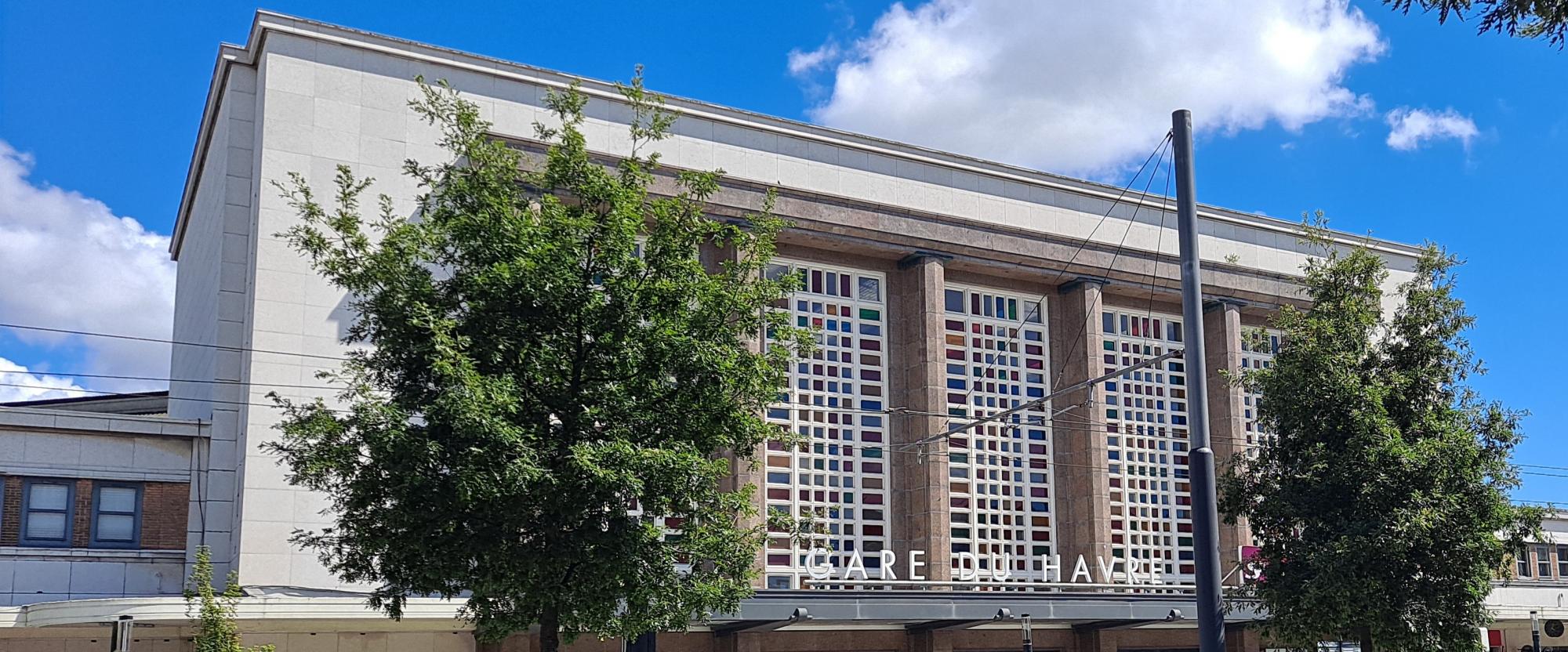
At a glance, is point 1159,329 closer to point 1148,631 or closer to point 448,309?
point 1148,631

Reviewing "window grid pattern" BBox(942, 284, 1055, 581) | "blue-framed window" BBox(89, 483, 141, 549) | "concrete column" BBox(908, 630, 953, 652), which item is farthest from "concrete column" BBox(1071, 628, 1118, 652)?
"blue-framed window" BBox(89, 483, 141, 549)

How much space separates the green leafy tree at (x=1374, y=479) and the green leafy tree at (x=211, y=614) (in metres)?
17.0

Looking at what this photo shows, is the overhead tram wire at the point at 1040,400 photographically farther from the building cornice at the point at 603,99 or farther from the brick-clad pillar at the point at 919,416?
the building cornice at the point at 603,99

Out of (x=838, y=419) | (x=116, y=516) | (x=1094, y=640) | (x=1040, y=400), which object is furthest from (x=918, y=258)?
(x=116, y=516)

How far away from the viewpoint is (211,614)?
24328 mm

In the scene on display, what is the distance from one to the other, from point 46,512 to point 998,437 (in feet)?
72.6

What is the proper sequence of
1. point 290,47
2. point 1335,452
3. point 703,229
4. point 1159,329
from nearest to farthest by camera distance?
1. point 703,229
2. point 1335,452
3. point 290,47
4. point 1159,329

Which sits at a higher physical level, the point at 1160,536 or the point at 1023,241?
the point at 1023,241

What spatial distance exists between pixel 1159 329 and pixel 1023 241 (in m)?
6.05

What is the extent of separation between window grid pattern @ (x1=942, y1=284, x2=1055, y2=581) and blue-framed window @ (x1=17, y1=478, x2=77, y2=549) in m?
20.7

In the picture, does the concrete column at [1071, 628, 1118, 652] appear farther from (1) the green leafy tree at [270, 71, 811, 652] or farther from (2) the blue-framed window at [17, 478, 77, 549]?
(2) the blue-framed window at [17, 478, 77, 549]

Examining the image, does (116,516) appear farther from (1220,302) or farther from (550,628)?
(1220,302)

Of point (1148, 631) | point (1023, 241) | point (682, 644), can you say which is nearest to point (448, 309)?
point (682, 644)

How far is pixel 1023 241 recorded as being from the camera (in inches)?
1572
